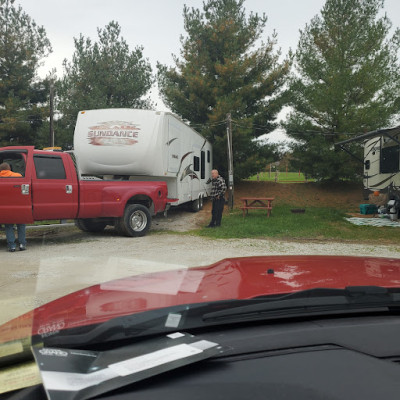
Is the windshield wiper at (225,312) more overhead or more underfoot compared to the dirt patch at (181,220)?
more overhead

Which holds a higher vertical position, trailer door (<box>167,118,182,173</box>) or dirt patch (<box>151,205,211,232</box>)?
trailer door (<box>167,118,182,173</box>)

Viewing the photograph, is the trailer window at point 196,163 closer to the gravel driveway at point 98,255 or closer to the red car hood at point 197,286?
the gravel driveway at point 98,255

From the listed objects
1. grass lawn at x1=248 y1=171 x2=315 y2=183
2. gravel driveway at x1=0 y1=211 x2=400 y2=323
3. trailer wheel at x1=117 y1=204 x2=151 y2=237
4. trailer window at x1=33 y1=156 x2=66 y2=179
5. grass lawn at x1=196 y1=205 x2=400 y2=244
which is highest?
grass lawn at x1=248 y1=171 x2=315 y2=183

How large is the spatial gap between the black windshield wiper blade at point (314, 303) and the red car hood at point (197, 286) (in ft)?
0.48

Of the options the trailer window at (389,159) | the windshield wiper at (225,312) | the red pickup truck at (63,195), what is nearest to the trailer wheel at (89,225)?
the red pickup truck at (63,195)

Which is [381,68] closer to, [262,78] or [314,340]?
[262,78]

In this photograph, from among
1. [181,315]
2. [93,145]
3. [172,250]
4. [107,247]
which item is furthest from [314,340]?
[93,145]

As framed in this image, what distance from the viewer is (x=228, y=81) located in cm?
2283

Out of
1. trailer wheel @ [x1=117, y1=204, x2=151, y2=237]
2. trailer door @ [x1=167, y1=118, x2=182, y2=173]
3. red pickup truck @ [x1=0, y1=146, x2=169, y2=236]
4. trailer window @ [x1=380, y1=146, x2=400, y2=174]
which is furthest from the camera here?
trailer window @ [x1=380, y1=146, x2=400, y2=174]

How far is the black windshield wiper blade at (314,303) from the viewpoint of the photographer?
1.48m

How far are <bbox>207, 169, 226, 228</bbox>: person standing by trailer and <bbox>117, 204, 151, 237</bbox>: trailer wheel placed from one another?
247 centimetres

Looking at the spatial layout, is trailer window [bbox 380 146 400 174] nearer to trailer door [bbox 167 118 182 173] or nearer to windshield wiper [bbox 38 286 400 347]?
trailer door [bbox 167 118 182 173]

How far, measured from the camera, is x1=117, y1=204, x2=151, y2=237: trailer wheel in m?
10.5

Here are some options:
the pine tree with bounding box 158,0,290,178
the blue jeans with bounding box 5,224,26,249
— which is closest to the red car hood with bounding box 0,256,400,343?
the blue jeans with bounding box 5,224,26,249
